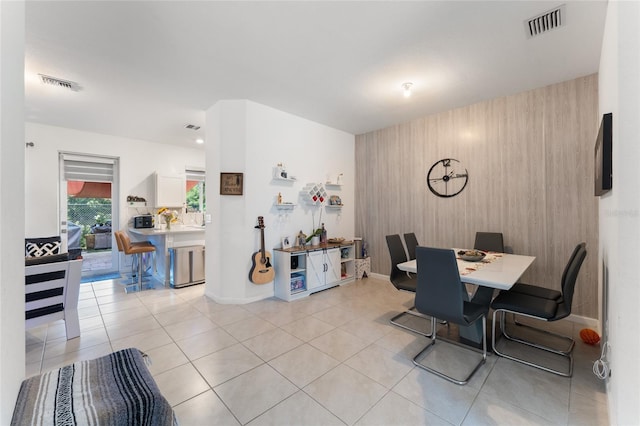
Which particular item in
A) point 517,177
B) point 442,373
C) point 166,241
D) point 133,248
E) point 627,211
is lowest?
point 442,373

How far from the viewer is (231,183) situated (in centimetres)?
373

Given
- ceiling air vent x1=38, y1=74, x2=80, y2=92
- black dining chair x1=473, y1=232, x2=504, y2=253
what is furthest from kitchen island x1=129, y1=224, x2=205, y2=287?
black dining chair x1=473, y1=232, x2=504, y2=253

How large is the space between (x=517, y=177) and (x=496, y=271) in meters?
1.76

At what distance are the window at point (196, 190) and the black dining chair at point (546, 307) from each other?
633cm

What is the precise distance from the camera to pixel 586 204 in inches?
117

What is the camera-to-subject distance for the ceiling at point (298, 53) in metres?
2.05

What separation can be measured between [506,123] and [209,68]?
376cm

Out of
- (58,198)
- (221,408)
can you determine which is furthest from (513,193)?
(58,198)

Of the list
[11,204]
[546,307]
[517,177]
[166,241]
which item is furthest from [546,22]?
[166,241]

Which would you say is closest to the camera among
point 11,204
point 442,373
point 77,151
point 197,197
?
point 11,204

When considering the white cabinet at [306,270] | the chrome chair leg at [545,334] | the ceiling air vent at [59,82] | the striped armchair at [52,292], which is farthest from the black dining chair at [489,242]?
the ceiling air vent at [59,82]

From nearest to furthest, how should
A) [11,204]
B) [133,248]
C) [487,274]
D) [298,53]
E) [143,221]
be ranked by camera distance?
[11,204] < [487,274] < [298,53] < [133,248] < [143,221]

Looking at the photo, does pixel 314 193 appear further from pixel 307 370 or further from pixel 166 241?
pixel 307 370

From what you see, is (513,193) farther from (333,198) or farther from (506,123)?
(333,198)
